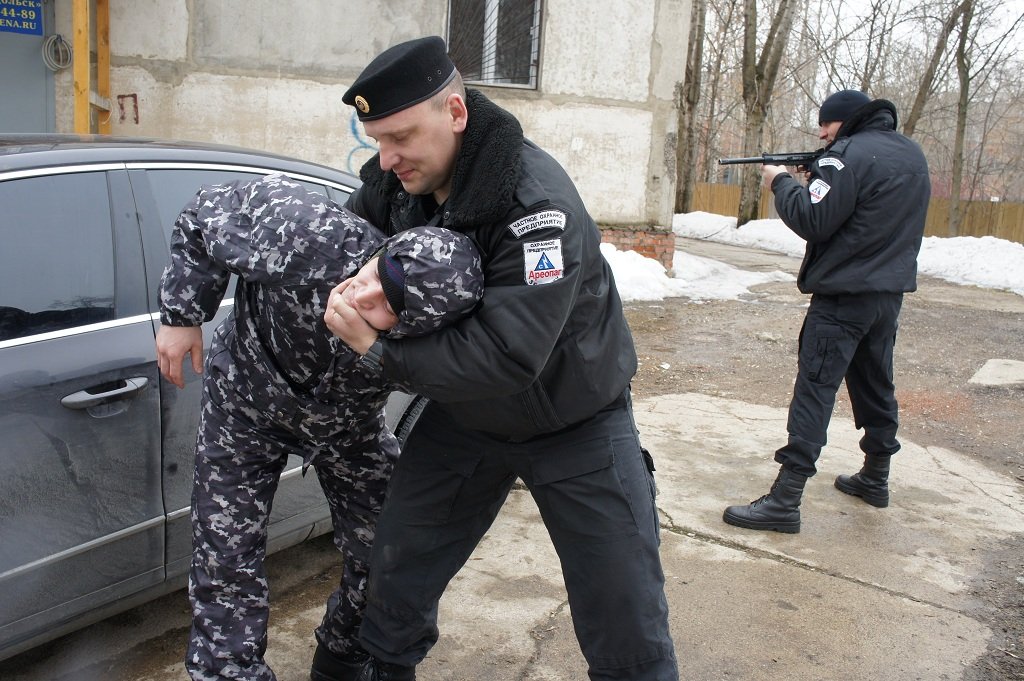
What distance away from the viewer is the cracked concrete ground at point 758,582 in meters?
2.95

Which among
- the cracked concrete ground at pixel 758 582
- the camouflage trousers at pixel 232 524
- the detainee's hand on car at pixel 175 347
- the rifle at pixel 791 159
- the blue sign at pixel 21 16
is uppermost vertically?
the blue sign at pixel 21 16

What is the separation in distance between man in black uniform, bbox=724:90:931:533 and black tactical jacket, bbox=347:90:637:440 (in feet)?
7.31

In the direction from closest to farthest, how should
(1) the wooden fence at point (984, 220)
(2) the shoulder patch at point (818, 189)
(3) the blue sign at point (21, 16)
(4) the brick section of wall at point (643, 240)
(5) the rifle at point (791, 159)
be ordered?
(2) the shoulder patch at point (818, 189) → (5) the rifle at point (791, 159) → (3) the blue sign at point (21, 16) → (4) the brick section of wall at point (643, 240) → (1) the wooden fence at point (984, 220)

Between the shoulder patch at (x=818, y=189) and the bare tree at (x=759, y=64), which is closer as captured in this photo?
the shoulder patch at (x=818, y=189)

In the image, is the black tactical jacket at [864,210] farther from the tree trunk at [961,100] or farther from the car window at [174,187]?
the tree trunk at [961,100]

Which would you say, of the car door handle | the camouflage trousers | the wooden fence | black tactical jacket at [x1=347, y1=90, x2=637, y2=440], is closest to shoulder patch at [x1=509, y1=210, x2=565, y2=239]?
black tactical jacket at [x1=347, y1=90, x2=637, y2=440]

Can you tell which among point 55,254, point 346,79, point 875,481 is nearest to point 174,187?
point 55,254

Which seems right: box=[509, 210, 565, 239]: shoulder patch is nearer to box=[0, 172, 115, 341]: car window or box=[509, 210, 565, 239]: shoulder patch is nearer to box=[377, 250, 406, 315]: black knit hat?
box=[377, 250, 406, 315]: black knit hat

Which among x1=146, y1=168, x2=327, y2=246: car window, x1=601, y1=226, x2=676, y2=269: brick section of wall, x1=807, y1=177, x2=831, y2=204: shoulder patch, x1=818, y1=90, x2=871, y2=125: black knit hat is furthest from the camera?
x1=601, y1=226, x2=676, y2=269: brick section of wall

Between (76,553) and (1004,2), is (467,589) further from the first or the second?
(1004,2)

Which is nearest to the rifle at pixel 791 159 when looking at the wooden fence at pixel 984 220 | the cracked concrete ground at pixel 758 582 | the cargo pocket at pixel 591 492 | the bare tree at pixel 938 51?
the cracked concrete ground at pixel 758 582

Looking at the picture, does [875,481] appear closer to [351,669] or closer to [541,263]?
[351,669]

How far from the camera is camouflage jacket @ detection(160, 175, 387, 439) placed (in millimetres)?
2059

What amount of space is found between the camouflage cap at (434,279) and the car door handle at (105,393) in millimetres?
1021
